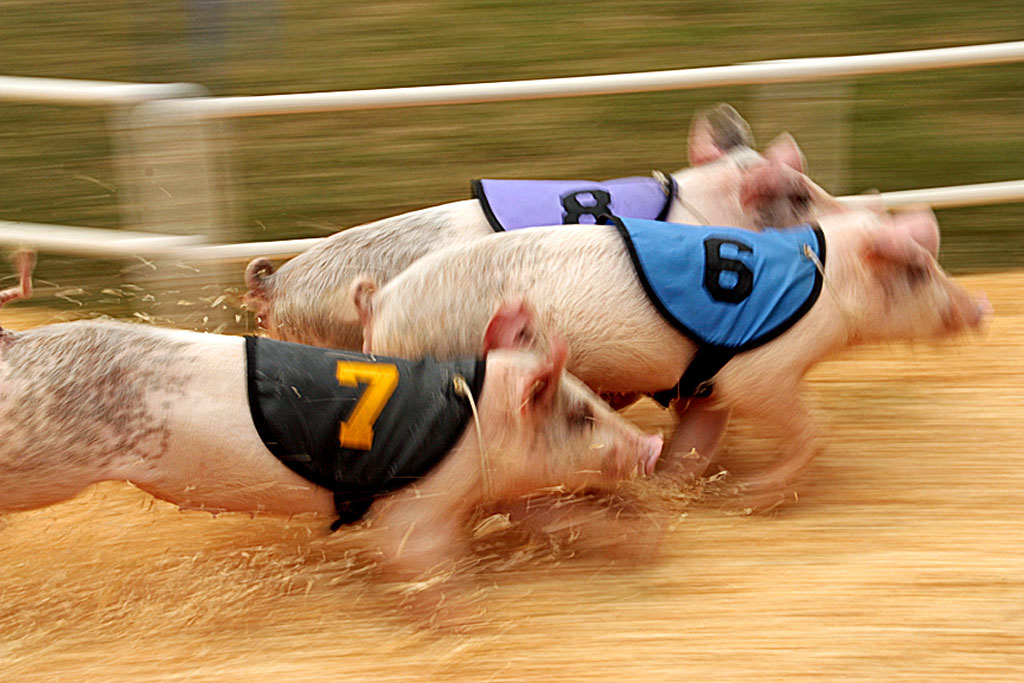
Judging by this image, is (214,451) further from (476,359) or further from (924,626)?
(924,626)

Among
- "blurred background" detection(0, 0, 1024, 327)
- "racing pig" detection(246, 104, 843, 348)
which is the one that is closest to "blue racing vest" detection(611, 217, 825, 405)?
"racing pig" detection(246, 104, 843, 348)

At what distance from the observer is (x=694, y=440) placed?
389 centimetres

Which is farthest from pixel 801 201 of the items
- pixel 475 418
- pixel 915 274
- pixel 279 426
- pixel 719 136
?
pixel 279 426

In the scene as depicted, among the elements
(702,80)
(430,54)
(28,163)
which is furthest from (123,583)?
(430,54)

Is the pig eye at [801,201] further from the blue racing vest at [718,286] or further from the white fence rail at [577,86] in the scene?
the white fence rail at [577,86]

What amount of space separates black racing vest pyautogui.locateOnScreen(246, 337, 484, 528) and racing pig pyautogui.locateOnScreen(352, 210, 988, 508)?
45 centimetres

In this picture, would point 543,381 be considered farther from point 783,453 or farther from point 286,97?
point 286,97

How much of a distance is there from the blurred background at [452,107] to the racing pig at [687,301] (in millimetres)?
2543

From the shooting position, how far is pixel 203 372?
3.10 metres

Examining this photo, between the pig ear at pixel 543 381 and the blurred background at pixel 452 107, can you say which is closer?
the pig ear at pixel 543 381

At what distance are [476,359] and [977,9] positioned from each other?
651cm

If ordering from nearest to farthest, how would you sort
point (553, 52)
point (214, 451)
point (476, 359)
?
point (214, 451) < point (476, 359) < point (553, 52)

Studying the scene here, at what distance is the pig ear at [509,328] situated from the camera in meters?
3.28

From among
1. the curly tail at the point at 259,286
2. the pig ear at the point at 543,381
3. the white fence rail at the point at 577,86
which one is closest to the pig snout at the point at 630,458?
the pig ear at the point at 543,381
